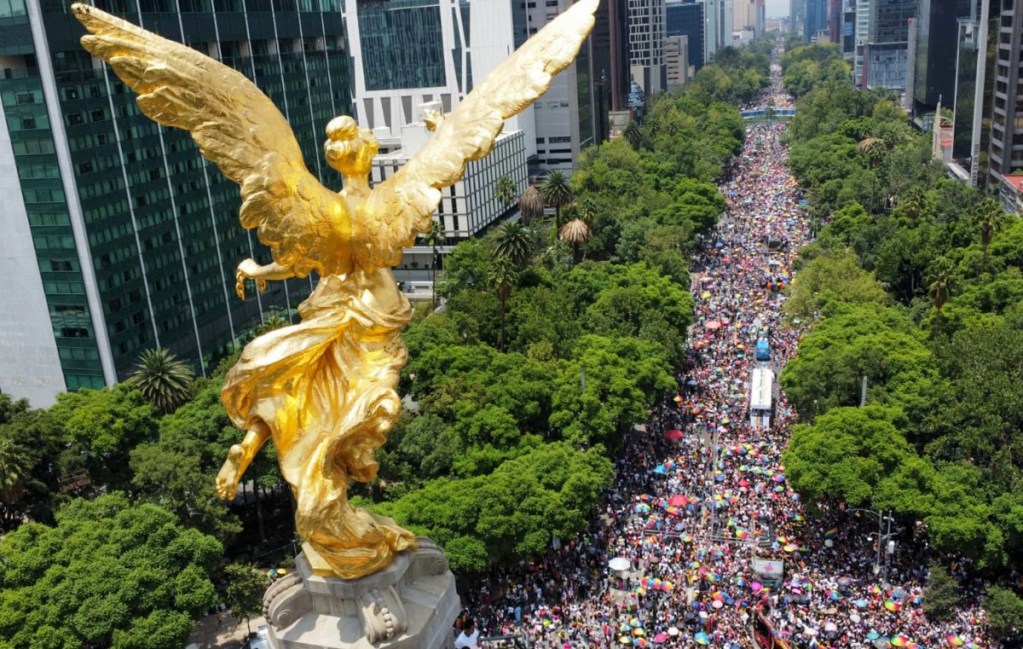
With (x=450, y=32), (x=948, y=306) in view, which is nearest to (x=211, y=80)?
(x=948, y=306)

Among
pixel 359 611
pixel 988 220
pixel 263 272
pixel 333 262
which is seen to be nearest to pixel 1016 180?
pixel 988 220

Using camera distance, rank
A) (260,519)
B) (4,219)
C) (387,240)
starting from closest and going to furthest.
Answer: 1. (387,240)
2. (260,519)
3. (4,219)

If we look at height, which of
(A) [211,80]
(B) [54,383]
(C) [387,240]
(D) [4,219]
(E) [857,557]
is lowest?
(E) [857,557]

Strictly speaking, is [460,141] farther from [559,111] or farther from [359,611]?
[559,111]

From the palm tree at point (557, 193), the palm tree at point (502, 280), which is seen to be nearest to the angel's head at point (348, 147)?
the palm tree at point (502, 280)

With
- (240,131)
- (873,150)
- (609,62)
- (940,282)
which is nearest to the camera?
(240,131)

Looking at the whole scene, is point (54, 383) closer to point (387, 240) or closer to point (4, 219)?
point (4, 219)

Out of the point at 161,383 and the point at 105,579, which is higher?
the point at 161,383
